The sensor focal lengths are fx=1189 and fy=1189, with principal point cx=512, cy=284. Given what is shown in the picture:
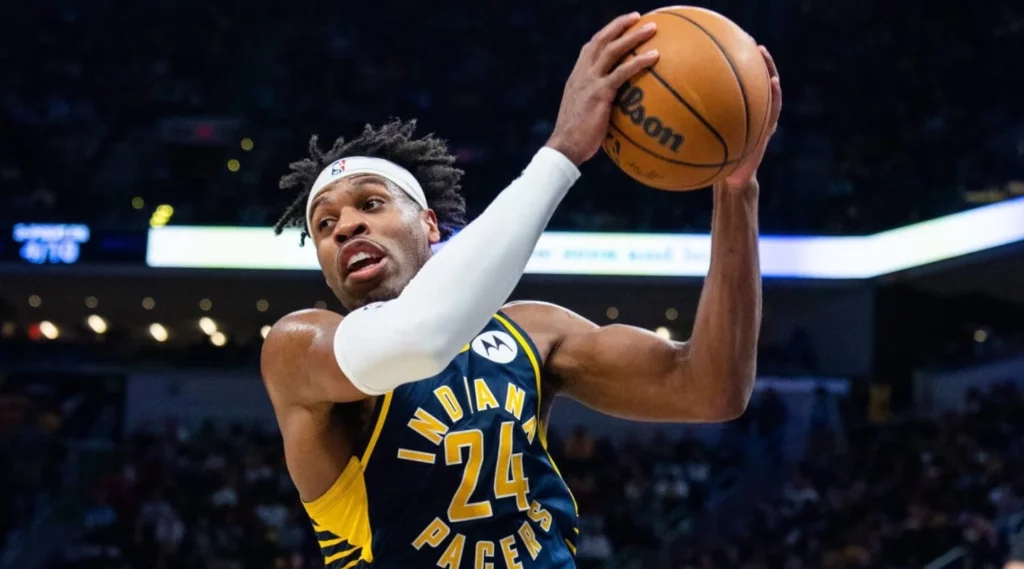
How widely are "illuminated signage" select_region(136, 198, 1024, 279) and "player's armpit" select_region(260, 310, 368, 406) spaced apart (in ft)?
34.6

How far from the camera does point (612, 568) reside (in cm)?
1020

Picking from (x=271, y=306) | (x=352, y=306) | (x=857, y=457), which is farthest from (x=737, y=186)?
(x=271, y=306)

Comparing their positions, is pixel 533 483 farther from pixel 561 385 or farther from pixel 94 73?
pixel 94 73

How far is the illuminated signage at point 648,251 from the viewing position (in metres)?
12.8

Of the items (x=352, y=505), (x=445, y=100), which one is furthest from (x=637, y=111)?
(x=445, y=100)

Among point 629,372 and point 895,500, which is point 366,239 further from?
point 895,500

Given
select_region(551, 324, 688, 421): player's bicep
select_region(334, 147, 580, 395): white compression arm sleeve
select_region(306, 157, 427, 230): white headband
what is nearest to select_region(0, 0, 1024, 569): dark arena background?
select_region(551, 324, 688, 421): player's bicep

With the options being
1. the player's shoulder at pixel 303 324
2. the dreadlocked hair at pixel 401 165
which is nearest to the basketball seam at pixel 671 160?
the player's shoulder at pixel 303 324

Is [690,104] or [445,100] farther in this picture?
[445,100]

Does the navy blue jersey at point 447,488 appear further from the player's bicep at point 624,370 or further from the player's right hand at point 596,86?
the player's right hand at point 596,86

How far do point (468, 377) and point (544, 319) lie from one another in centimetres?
38

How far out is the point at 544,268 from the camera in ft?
43.1

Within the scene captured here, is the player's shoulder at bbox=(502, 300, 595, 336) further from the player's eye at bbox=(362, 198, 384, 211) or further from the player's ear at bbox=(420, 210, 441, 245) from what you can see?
the player's eye at bbox=(362, 198, 384, 211)

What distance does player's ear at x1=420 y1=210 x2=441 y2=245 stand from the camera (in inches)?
113
